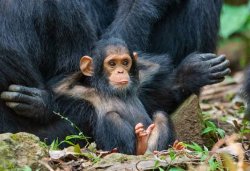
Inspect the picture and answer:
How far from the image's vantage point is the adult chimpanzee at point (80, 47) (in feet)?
19.4

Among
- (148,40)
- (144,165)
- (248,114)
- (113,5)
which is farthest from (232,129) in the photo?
(144,165)

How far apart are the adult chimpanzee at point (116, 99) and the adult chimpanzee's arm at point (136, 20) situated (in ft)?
1.51

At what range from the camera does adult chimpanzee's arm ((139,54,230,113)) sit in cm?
645

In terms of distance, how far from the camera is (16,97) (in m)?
5.86

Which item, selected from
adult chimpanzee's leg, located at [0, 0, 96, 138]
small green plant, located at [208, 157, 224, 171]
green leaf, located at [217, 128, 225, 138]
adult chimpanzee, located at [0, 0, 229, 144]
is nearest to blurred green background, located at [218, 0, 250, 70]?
adult chimpanzee, located at [0, 0, 229, 144]

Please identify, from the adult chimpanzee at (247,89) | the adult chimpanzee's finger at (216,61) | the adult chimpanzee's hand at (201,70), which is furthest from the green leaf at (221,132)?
the adult chimpanzee's finger at (216,61)

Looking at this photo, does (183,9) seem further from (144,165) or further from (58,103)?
(144,165)

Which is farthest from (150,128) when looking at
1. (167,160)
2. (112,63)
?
(167,160)

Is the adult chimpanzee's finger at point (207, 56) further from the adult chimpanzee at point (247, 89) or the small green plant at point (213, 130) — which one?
the small green plant at point (213, 130)

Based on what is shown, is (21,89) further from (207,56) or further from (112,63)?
(207,56)

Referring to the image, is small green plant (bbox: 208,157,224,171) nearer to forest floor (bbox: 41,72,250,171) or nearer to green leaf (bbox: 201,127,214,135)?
forest floor (bbox: 41,72,250,171)

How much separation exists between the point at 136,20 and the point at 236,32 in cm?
564

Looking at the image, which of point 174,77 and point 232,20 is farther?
point 232,20

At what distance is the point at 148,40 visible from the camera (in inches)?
264
